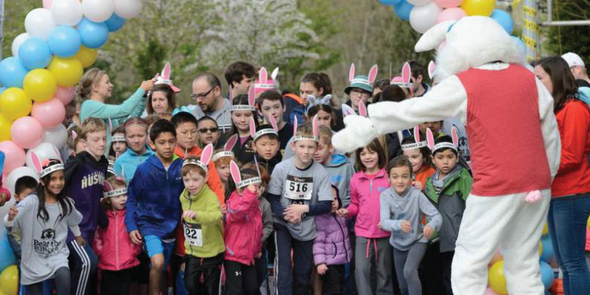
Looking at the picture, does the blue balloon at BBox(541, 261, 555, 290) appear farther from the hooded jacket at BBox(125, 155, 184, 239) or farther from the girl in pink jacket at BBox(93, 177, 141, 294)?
the girl in pink jacket at BBox(93, 177, 141, 294)

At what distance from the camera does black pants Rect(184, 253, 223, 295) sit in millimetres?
7816

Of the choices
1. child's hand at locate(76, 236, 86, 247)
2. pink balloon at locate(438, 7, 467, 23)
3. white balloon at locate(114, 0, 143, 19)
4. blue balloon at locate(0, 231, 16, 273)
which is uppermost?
white balloon at locate(114, 0, 143, 19)

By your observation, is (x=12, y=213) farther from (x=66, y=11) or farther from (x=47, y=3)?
(x=47, y=3)

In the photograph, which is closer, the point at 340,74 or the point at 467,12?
the point at 467,12

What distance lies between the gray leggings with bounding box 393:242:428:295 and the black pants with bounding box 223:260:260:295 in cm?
124

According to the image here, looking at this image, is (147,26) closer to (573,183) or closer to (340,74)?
(340,74)

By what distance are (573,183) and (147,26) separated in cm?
2175

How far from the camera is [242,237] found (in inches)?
308

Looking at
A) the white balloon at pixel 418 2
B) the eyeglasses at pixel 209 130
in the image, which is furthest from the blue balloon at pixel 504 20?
the eyeglasses at pixel 209 130

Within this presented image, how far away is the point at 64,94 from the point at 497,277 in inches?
174

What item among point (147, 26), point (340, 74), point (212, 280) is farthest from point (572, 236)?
point (340, 74)

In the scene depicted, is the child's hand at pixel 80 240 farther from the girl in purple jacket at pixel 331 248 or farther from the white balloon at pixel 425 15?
the white balloon at pixel 425 15

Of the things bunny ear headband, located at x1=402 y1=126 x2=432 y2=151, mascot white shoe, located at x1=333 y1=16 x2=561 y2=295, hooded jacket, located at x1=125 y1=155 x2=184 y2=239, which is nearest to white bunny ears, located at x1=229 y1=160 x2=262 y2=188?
hooded jacket, located at x1=125 y1=155 x2=184 y2=239

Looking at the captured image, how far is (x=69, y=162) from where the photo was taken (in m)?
7.86
